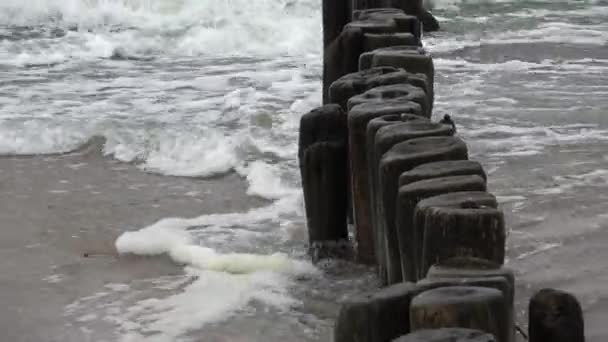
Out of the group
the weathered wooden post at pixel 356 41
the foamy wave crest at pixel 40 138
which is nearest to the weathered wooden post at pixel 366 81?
the weathered wooden post at pixel 356 41

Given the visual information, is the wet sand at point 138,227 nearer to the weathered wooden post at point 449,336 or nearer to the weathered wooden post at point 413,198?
the weathered wooden post at point 413,198

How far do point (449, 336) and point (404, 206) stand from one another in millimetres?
1033

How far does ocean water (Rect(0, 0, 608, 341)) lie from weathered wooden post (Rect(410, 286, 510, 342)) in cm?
170

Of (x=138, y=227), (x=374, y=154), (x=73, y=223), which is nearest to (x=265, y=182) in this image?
(x=138, y=227)

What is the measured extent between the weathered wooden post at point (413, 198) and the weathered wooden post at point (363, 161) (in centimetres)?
85

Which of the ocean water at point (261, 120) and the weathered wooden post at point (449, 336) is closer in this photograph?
the weathered wooden post at point (449, 336)

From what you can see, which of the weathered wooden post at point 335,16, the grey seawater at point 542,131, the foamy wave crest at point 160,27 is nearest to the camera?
the grey seawater at point 542,131

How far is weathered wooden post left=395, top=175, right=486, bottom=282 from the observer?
10.1ft

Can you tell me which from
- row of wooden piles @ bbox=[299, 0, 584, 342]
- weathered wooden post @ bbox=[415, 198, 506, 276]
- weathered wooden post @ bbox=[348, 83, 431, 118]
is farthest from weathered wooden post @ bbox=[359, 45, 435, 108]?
weathered wooden post @ bbox=[415, 198, 506, 276]

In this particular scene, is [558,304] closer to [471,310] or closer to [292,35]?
[471,310]

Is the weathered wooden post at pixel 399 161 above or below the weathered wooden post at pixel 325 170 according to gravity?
above

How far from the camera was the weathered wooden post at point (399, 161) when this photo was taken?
11.3 feet

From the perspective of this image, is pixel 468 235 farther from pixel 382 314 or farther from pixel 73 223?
pixel 73 223

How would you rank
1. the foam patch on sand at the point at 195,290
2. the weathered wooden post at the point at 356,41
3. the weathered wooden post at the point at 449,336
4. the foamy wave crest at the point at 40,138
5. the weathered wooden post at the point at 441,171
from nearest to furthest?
the weathered wooden post at the point at 449,336, the weathered wooden post at the point at 441,171, the foam patch on sand at the point at 195,290, the weathered wooden post at the point at 356,41, the foamy wave crest at the point at 40,138
